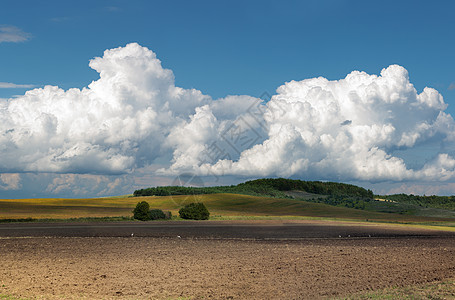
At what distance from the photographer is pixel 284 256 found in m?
22.8

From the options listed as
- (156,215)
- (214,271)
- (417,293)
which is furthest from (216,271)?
(156,215)

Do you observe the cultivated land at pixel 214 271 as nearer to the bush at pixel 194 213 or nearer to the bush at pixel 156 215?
the bush at pixel 156 215

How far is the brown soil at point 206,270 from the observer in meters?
14.8

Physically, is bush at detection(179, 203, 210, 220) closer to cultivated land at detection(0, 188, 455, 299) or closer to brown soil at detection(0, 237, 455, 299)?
cultivated land at detection(0, 188, 455, 299)

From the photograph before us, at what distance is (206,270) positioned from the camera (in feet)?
61.6

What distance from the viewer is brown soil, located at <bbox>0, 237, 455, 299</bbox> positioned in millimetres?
14828

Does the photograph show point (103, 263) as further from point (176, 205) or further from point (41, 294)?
point (176, 205)

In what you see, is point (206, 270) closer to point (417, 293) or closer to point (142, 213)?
point (417, 293)

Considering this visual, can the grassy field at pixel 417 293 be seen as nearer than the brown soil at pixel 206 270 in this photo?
Yes

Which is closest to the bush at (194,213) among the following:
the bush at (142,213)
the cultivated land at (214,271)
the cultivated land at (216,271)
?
the bush at (142,213)

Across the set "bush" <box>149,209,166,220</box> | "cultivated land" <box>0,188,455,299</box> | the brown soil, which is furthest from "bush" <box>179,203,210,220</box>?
the brown soil

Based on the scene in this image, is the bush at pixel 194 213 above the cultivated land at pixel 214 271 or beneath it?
above

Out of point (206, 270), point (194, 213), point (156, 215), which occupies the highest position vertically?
point (194, 213)

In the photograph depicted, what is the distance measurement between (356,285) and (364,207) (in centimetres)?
10532
